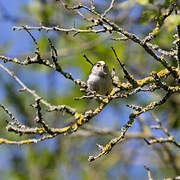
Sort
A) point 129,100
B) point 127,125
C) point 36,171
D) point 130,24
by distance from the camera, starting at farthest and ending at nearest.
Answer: point 36,171, point 129,100, point 130,24, point 127,125

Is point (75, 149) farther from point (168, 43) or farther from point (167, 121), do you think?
point (168, 43)

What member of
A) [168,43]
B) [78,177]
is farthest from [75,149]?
[168,43]

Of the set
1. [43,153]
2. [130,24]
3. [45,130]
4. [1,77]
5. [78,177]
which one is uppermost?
[1,77]

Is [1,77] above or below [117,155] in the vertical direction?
above

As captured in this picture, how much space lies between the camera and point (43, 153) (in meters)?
8.57

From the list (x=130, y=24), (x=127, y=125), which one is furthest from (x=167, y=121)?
(x=127, y=125)

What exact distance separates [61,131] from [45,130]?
136mm

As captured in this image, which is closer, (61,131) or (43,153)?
(61,131)

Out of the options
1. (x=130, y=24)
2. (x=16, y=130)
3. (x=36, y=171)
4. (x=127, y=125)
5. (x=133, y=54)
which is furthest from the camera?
(x=36, y=171)

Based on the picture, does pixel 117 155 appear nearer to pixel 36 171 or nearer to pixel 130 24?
pixel 36 171

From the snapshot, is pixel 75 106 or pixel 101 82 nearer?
pixel 101 82

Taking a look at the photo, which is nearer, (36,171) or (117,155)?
(117,155)

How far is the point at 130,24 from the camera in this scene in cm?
636

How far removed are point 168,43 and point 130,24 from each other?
2.47ft
